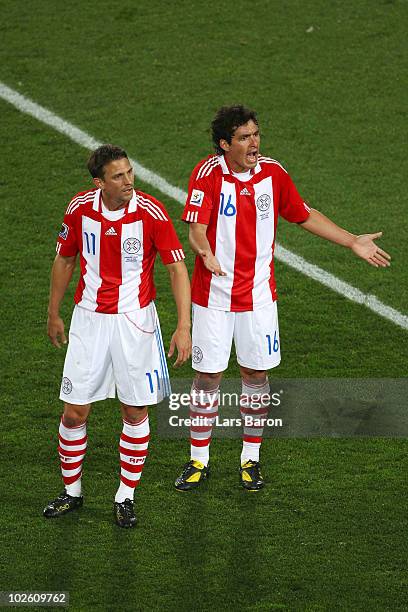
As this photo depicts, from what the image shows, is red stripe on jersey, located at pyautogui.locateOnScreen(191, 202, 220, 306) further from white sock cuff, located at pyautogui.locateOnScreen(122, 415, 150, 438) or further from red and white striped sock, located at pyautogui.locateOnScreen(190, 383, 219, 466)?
white sock cuff, located at pyautogui.locateOnScreen(122, 415, 150, 438)

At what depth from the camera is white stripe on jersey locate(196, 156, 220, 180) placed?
22.3ft

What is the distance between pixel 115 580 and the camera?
20.4 feet

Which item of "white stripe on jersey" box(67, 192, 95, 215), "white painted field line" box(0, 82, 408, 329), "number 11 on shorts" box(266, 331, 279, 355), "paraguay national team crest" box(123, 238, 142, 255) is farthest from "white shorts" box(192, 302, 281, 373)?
"white painted field line" box(0, 82, 408, 329)

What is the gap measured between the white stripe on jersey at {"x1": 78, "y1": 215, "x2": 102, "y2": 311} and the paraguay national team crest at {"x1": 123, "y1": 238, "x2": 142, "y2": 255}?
13 cm

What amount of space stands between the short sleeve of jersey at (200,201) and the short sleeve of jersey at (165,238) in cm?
34

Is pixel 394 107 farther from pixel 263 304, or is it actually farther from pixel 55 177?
pixel 263 304

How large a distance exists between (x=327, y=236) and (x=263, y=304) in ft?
1.58

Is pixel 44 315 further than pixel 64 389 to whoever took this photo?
Yes

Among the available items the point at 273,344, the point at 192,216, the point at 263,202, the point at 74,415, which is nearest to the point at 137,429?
the point at 74,415

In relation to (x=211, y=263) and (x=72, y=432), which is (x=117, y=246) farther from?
(x=72, y=432)

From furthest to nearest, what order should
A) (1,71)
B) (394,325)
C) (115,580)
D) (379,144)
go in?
(1,71) → (379,144) → (394,325) → (115,580)

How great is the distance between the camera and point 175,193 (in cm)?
1036

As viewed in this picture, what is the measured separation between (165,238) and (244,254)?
24.4 inches

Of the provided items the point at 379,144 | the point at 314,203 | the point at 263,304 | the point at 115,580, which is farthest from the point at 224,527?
the point at 379,144
